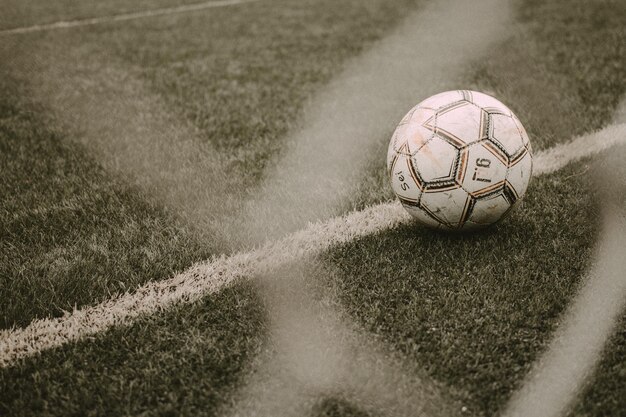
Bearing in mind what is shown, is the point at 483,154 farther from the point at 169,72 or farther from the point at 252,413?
the point at 169,72

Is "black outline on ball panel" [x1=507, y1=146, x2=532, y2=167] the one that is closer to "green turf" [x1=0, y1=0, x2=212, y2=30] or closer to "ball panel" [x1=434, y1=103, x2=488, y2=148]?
"ball panel" [x1=434, y1=103, x2=488, y2=148]

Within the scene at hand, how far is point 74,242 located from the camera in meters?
2.80

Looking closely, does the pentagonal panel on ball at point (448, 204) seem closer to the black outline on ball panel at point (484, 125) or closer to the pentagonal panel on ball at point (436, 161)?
the pentagonal panel on ball at point (436, 161)

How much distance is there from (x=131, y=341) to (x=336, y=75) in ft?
11.9

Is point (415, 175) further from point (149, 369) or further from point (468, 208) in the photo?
point (149, 369)

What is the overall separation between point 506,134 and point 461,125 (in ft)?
0.73

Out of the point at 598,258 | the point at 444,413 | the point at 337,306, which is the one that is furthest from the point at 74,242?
the point at 598,258

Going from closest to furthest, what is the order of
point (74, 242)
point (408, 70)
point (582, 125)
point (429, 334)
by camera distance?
point (429, 334) < point (74, 242) < point (582, 125) < point (408, 70)

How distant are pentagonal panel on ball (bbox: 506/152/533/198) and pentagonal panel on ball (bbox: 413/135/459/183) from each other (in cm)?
28

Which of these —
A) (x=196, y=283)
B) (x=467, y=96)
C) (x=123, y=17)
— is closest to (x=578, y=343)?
(x=467, y=96)

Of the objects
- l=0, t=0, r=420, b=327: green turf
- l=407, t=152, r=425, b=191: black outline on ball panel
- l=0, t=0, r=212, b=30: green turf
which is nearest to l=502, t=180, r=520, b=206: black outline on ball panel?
l=407, t=152, r=425, b=191: black outline on ball panel

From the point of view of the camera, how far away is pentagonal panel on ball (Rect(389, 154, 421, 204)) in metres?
2.49

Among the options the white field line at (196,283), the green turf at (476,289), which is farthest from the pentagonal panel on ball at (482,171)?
the white field line at (196,283)

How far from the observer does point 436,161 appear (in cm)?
241
